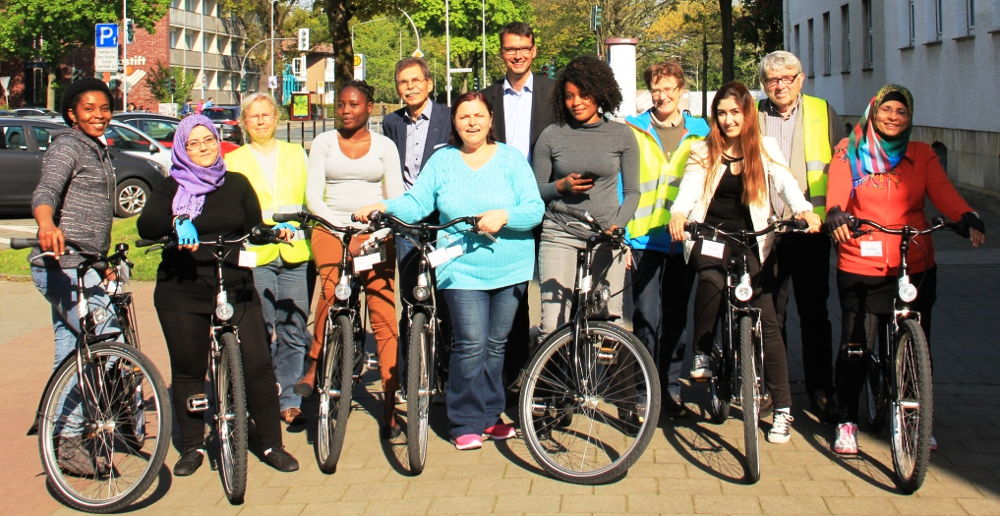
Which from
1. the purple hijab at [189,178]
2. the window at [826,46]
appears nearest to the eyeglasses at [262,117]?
the purple hijab at [189,178]

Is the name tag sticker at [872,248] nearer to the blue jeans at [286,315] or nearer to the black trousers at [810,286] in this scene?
the black trousers at [810,286]

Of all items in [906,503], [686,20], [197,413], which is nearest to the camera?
[906,503]

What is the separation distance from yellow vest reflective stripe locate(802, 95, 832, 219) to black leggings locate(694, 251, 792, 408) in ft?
1.42

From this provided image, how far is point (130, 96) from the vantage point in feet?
279

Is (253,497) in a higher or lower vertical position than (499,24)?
lower

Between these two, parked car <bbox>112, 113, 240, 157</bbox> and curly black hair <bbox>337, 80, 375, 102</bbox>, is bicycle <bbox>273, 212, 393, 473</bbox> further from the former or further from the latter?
parked car <bbox>112, 113, 240, 157</bbox>

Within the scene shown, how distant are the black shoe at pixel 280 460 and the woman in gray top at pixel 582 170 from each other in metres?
1.42

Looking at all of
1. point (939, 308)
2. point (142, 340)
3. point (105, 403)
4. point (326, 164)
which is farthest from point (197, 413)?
point (939, 308)

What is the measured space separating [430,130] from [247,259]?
1.81 meters

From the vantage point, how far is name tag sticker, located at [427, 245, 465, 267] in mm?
5789

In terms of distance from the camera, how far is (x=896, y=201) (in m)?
5.91

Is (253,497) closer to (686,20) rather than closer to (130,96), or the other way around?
(686,20)

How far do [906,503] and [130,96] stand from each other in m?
85.2

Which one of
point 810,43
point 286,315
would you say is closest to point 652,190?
point 286,315
